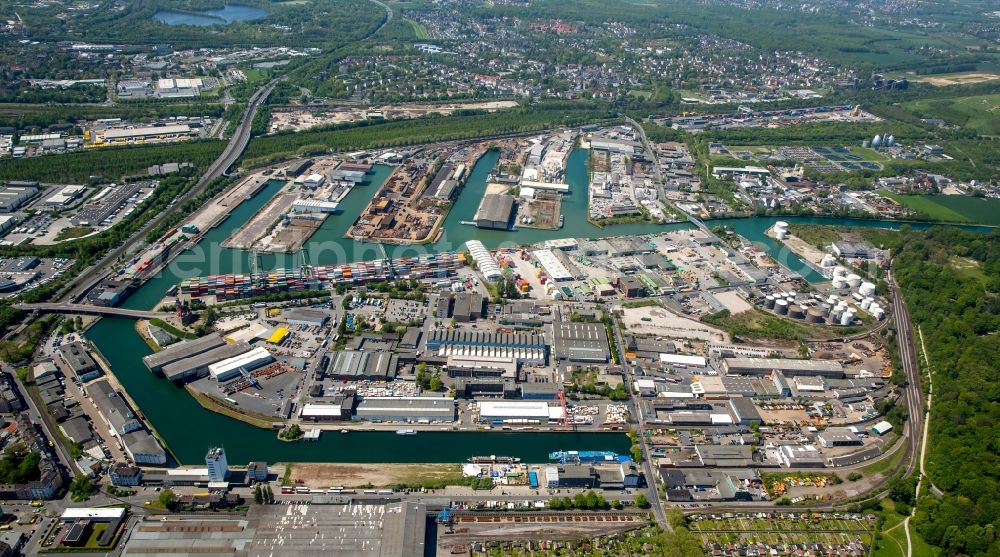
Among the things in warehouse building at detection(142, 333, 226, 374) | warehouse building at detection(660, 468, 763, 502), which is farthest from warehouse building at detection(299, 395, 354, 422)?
warehouse building at detection(660, 468, 763, 502)

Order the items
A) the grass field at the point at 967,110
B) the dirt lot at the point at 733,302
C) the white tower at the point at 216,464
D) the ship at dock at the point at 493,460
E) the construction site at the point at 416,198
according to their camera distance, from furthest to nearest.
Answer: the grass field at the point at 967,110 < the construction site at the point at 416,198 < the dirt lot at the point at 733,302 < the ship at dock at the point at 493,460 < the white tower at the point at 216,464

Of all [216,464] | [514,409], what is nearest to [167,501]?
[216,464]

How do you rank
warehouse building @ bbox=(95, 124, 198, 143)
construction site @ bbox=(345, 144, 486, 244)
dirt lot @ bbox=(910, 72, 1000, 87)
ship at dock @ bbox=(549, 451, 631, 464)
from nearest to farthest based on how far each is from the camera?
1. ship at dock @ bbox=(549, 451, 631, 464)
2. construction site @ bbox=(345, 144, 486, 244)
3. warehouse building @ bbox=(95, 124, 198, 143)
4. dirt lot @ bbox=(910, 72, 1000, 87)

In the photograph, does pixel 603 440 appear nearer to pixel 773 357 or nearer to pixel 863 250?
pixel 773 357

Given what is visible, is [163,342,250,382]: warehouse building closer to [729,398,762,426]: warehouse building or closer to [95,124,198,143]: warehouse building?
[729,398,762,426]: warehouse building

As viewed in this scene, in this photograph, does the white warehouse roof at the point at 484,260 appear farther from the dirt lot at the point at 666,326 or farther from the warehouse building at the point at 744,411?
the warehouse building at the point at 744,411

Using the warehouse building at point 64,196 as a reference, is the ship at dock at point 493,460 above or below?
below

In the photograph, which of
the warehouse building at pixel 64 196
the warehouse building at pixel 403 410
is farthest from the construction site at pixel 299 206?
the warehouse building at pixel 403 410
